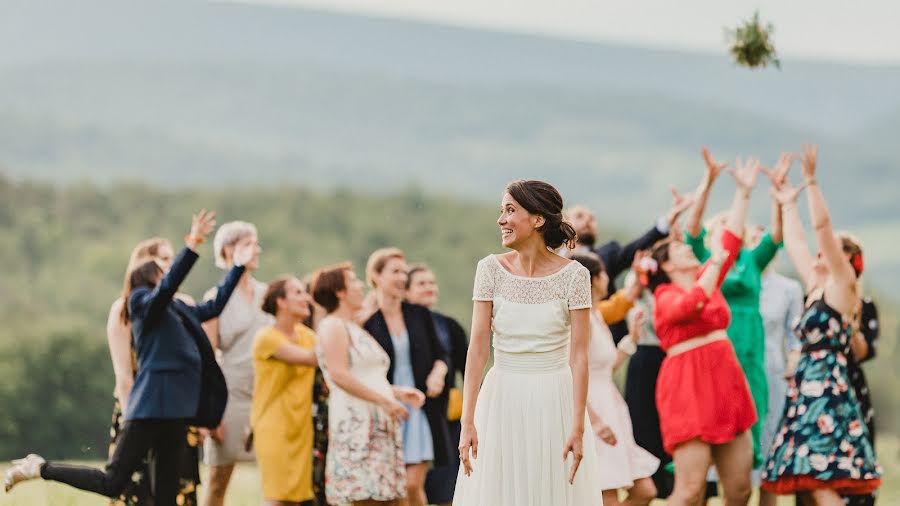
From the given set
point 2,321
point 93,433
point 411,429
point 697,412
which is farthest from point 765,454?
point 2,321

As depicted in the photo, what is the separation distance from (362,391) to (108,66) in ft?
130

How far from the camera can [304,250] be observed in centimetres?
3297

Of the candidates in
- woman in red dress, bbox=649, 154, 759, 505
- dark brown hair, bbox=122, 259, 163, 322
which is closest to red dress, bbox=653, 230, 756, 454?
woman in red dress, bbox=649, 154, 759, 505

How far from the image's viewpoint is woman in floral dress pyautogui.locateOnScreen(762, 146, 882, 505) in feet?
23.6

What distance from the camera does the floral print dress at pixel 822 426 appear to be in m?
7.20

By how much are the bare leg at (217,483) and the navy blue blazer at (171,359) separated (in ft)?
3.88

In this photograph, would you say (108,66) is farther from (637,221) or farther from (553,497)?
(553,497)

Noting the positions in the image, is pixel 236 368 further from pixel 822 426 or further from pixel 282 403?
pixel 822 426

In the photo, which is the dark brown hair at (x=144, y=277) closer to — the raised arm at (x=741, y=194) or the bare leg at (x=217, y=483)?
the bare leg at (x=217, y=483)

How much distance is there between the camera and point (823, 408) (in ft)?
23.9

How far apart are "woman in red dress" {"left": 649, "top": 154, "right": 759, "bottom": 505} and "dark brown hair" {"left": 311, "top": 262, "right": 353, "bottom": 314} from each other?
6.14 ft

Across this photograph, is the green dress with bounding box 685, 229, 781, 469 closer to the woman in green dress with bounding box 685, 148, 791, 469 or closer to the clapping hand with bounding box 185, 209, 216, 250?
the woman in green dress with bounding box 685, 148, 791, 469

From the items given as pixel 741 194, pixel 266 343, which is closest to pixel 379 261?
pixel 266 343

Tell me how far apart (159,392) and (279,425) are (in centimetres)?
120
